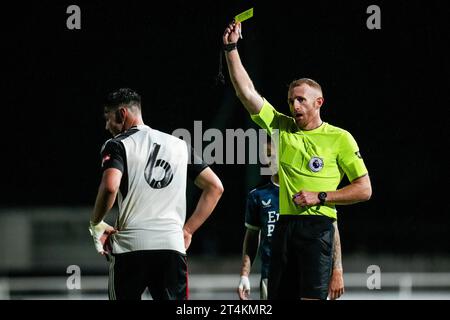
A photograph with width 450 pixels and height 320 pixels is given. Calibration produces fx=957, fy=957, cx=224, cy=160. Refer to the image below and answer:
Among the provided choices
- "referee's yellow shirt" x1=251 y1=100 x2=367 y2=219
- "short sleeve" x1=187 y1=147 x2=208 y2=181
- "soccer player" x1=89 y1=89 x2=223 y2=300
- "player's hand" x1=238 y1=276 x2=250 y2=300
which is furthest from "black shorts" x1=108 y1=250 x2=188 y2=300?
"player's hand" x1=238 y1=276 x2=250 y2=300

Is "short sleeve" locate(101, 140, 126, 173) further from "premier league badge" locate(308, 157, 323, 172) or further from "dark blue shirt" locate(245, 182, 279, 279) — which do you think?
"dark blue shirt" locate(245, 182, 279, 279)

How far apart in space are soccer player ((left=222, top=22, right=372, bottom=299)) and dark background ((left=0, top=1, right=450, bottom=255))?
930 cm

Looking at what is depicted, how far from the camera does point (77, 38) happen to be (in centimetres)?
1588

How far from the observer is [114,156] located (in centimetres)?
528

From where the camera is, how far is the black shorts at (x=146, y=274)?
532 centimetres

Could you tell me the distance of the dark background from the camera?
1567 cm

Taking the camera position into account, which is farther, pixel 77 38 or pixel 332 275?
pixel 77 38

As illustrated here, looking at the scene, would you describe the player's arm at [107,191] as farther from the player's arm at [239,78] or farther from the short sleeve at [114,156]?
the player's arm at [239,78]

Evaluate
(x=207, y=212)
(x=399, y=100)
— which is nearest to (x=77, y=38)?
(x=399, y=100)

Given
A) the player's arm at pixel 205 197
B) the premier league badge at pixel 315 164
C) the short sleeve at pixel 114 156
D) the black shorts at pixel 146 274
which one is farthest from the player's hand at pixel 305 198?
the short sleeve at pixel 114 156

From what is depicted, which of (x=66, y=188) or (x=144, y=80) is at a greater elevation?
(x=144, y=80)

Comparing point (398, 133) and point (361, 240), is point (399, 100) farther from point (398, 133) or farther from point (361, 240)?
point (361, 240)
